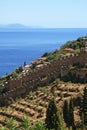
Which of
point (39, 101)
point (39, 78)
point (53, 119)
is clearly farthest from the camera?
point (39, 78)

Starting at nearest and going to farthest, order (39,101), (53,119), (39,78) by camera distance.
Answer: (53,119), (39,101), (39,78)

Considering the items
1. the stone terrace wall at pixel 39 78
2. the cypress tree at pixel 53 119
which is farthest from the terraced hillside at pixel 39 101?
the cypress tree at pixel 53 119

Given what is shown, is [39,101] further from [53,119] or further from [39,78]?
[53,119]

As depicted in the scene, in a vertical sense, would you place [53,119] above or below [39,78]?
above

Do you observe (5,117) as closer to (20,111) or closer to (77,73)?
(20,111)

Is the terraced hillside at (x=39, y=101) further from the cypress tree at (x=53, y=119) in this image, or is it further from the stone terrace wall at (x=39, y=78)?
the cypress tree at (x=53, y=119)

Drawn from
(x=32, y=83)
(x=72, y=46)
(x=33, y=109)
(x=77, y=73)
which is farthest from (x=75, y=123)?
(x=72, y=46)

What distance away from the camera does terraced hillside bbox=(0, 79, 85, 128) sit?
1346 inches

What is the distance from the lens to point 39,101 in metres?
36.7

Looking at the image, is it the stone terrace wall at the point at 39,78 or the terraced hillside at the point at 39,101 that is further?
the stone terrace wall at the point at 39,78

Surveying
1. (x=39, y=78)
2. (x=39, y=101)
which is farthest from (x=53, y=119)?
(x=39, y=78)

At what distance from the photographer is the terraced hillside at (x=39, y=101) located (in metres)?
34.2

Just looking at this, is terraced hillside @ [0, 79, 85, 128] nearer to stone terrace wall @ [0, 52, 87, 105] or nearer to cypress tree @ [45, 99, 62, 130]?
stone terrace wall @ [0, 52, 87, 105]

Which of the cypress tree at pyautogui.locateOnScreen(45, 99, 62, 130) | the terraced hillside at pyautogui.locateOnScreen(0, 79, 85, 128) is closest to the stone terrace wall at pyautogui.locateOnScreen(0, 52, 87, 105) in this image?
the terraced hillside at pyautogui.locateOnScreen(0, 79, 85, 128)
